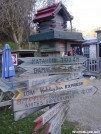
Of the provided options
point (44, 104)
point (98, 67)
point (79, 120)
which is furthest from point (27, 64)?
point (98, 67)

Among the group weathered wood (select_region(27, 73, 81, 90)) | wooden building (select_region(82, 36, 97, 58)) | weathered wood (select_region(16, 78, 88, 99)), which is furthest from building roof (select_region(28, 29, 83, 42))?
wooden building (select_region(82, 36, 97, 58))

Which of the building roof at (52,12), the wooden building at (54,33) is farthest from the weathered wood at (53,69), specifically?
the building roof at (52,12)

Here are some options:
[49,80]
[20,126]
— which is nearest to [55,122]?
[49,80]

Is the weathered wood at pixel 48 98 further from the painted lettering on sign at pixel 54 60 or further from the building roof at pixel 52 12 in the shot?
the building roof at pixel 52 12

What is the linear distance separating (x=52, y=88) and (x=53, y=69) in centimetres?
→ 29

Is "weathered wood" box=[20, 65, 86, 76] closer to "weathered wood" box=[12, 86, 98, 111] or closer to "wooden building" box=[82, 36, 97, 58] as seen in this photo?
"weathered wood" box=[12, 86, 98, 111]

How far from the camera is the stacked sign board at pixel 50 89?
7.88ft

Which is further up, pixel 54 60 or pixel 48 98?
pixel 54 60

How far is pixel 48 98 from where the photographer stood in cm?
265

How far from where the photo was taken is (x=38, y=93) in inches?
99.6

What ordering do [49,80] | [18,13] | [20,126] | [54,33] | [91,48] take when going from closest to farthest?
[49,80] < [54,33] < [20,126] < [18,13] < [91,48]

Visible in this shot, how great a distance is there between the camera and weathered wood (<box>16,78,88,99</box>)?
2410 mm

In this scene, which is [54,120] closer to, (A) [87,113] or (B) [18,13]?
(A) [87,113]

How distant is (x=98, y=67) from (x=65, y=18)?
9001 millimetres
